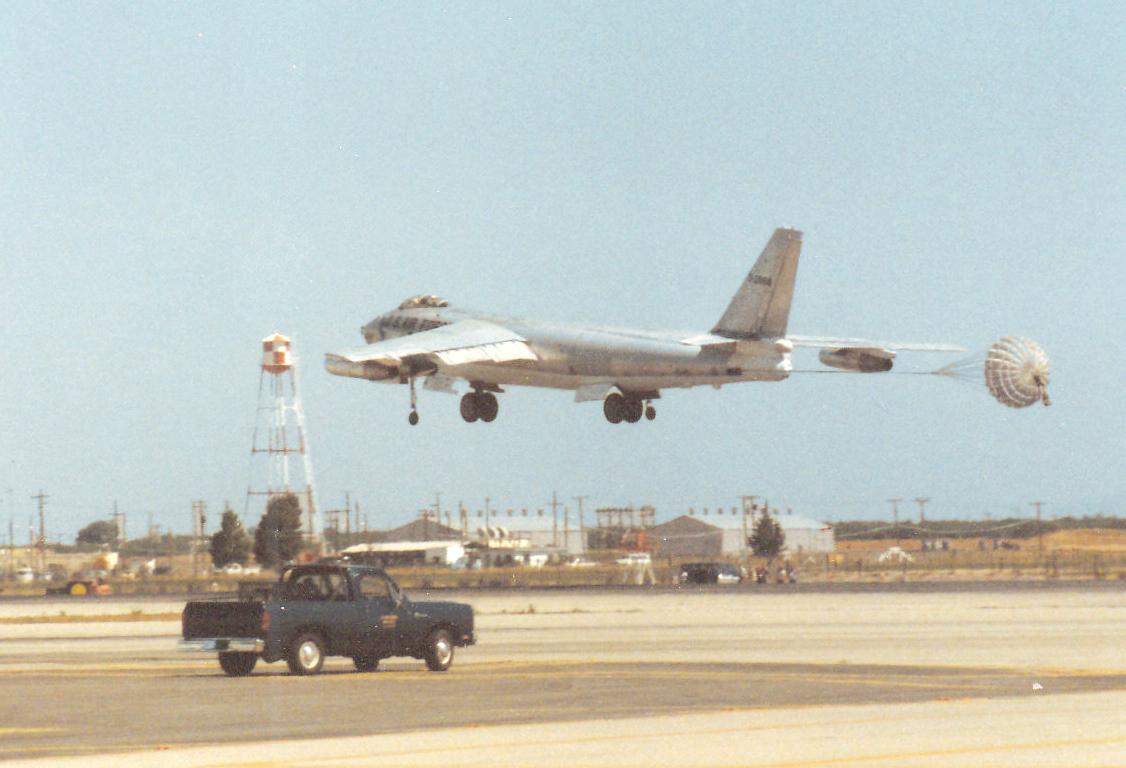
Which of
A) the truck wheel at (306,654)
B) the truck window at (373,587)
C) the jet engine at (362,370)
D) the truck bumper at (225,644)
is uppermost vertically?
the jet engine at (362,370)

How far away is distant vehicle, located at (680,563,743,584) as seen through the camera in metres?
105

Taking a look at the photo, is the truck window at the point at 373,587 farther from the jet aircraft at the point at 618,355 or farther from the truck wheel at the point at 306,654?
the jet aircraft at the point at 618,355

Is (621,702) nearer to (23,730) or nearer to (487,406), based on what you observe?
(23,730)

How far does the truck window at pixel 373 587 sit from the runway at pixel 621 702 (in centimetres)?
159

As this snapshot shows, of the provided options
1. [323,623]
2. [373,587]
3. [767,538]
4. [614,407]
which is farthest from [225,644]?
[767,538]

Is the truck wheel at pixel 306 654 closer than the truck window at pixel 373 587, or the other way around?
the truck wheel at pixel 306 654

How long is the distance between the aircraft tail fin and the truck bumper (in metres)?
15.2

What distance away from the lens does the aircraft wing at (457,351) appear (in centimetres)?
4453

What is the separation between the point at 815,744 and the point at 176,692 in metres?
13.6

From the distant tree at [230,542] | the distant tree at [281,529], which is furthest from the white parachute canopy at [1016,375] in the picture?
the distant tree at [230,542]

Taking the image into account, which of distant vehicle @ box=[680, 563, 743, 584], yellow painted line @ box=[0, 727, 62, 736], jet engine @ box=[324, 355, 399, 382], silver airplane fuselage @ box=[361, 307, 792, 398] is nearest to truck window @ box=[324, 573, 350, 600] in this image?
yellow painted line @ box=[0, 727, 62, 736]

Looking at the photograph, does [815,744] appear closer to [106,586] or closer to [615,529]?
[106,586]

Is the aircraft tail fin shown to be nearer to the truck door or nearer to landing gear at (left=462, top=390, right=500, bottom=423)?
landing gear at (left=462, top=390, right=500, bottom=423)

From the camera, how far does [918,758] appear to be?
55.9 feet
